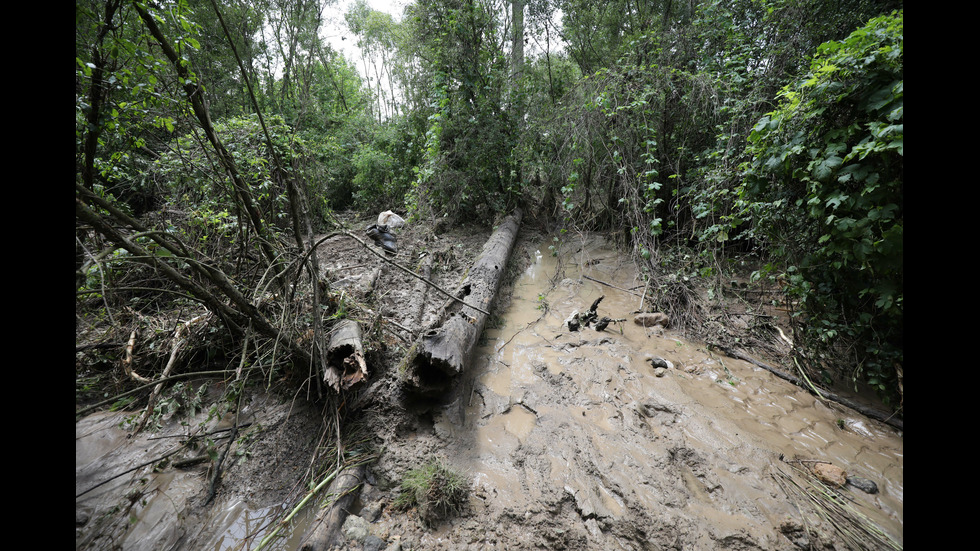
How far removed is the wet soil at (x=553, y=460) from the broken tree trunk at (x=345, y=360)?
28 centimetres

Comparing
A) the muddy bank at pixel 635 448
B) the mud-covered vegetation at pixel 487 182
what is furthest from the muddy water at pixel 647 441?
the mud-covered vegetation at pixel 487 182

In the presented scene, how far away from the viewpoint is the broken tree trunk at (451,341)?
2.63m

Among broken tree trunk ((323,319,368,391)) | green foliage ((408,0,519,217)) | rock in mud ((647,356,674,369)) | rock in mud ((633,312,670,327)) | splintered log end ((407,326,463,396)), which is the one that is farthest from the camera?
green foliage ((408,0,519,217))

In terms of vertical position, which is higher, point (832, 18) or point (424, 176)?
point (832, 18)

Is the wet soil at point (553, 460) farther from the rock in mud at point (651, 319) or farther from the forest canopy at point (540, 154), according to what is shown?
the forest canopy at point (540, 154)

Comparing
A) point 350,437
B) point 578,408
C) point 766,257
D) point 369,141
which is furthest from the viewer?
point 369,141

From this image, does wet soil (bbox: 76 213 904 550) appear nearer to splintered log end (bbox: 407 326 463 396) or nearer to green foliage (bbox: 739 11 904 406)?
splintered log end (bbox: 407 326 463 396)

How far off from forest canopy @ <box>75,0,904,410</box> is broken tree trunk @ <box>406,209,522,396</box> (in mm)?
843

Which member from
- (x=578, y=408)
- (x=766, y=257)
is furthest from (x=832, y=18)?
(x=578, y=408)

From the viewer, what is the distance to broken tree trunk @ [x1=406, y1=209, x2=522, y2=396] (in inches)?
104

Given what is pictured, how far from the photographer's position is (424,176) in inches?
280

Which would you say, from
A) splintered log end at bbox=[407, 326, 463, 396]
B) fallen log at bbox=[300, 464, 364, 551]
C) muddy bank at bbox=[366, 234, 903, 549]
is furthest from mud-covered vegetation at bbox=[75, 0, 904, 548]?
splintered log end at bbox=[407, 326, 463, 396]
